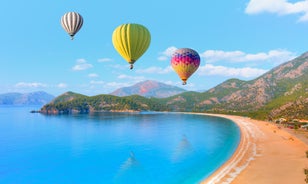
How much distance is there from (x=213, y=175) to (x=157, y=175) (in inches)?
421

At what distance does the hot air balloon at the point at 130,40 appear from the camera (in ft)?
151

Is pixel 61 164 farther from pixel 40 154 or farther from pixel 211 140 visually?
pixel 211 140

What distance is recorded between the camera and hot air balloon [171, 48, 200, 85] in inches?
2346

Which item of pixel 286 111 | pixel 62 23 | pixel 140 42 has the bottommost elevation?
pixel 286 111

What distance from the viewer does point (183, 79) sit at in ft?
199

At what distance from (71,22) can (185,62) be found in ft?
80.5

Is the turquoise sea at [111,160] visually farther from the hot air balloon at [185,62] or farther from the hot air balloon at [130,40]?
the hot air balloon at [130,40]

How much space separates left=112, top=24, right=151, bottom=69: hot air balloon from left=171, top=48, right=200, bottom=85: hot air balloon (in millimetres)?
13442

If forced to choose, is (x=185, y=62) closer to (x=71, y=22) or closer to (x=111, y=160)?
(x=71, y=22)

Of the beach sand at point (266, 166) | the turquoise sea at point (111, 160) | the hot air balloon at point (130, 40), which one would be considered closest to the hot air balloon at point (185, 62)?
the hot air balloon at point (130, 40)

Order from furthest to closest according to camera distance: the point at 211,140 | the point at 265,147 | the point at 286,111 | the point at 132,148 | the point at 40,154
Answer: the point at 286,111
the point at 211,140
the point at 132,148
the point at 40,154
the point at 265,147

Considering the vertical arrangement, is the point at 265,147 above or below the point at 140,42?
below

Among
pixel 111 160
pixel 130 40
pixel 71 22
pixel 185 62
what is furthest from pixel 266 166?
pixel 71 22

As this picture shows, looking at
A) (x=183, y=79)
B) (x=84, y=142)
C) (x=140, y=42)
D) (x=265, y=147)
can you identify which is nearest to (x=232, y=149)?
(x=265, y=147)
